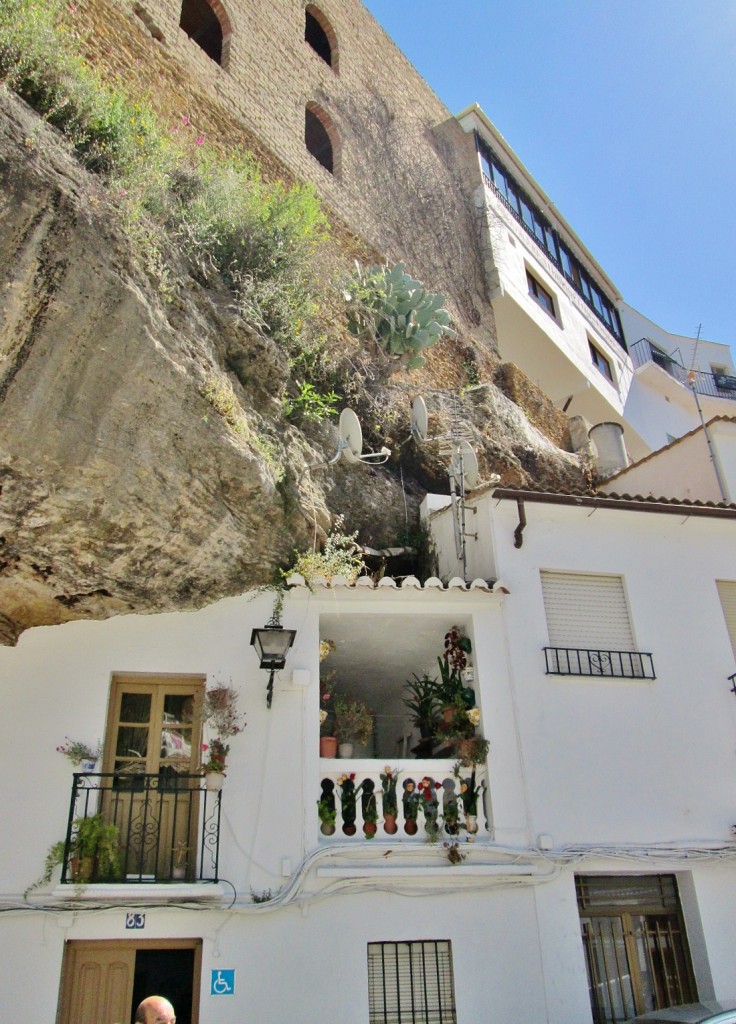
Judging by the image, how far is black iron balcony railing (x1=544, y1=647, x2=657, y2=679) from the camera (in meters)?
9.56

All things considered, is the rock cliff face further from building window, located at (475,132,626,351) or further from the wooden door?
building window, located at (475,132,626,351)

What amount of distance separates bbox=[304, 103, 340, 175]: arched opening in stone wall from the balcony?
13.0 m

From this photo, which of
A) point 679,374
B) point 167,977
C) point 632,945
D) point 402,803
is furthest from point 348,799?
point 679,374

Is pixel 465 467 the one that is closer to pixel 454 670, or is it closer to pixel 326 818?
pixel 454 670

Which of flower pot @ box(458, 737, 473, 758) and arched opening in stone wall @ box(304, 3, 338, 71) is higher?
arched opening in stone wall @ box(304, 3, 338, 71)

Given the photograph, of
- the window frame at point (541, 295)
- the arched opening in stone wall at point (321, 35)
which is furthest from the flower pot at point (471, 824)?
the arched opening in stone wall at point (321, 35)

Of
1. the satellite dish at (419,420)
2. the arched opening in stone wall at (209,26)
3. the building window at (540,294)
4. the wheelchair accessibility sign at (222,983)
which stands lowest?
the wheelchair accessibility sign at (222,983)

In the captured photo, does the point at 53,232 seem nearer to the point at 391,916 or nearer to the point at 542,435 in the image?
the point at 391,916

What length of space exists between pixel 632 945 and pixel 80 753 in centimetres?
557

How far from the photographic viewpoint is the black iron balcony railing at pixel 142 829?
7.50 metres

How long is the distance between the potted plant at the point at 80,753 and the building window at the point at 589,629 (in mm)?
4628

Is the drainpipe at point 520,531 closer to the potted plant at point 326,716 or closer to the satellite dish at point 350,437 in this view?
the satellite dish at point 350,437

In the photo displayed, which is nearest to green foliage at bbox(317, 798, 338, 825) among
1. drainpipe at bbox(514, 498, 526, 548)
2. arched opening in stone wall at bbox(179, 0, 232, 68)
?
drainpipe at bbox(514, 498, 526, 548)

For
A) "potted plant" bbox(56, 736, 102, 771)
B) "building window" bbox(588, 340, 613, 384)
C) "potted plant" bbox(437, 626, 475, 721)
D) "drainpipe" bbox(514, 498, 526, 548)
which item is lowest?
"potted plant" bbox(56, 736, 102, 771)
